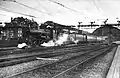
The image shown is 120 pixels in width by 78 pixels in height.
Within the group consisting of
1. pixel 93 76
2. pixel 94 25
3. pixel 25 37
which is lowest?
pixel 93 76

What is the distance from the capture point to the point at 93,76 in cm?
745

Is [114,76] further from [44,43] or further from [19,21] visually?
[19,21]

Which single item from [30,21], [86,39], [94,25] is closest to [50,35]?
[94,25]

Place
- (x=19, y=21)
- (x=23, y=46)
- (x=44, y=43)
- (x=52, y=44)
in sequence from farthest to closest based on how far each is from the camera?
1. (x=19, y=21)
2. (x=52, y=44)
3. (x=44, y=43)
4. (x=23, y=46)

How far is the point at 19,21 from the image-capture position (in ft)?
237

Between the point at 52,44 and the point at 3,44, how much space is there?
9.84 meters

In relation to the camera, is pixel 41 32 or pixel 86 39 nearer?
pixel 41 32

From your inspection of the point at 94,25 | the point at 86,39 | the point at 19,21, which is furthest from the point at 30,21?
the point at 94,25

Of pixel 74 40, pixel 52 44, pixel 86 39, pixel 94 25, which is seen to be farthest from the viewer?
pixel 86 39

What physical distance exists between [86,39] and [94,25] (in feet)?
26.1

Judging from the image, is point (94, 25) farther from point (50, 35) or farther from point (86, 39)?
point (50, 35)

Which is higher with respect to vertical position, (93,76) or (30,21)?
(30,21)

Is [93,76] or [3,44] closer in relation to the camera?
[93,76]

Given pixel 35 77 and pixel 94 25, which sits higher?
pixel 94 25
